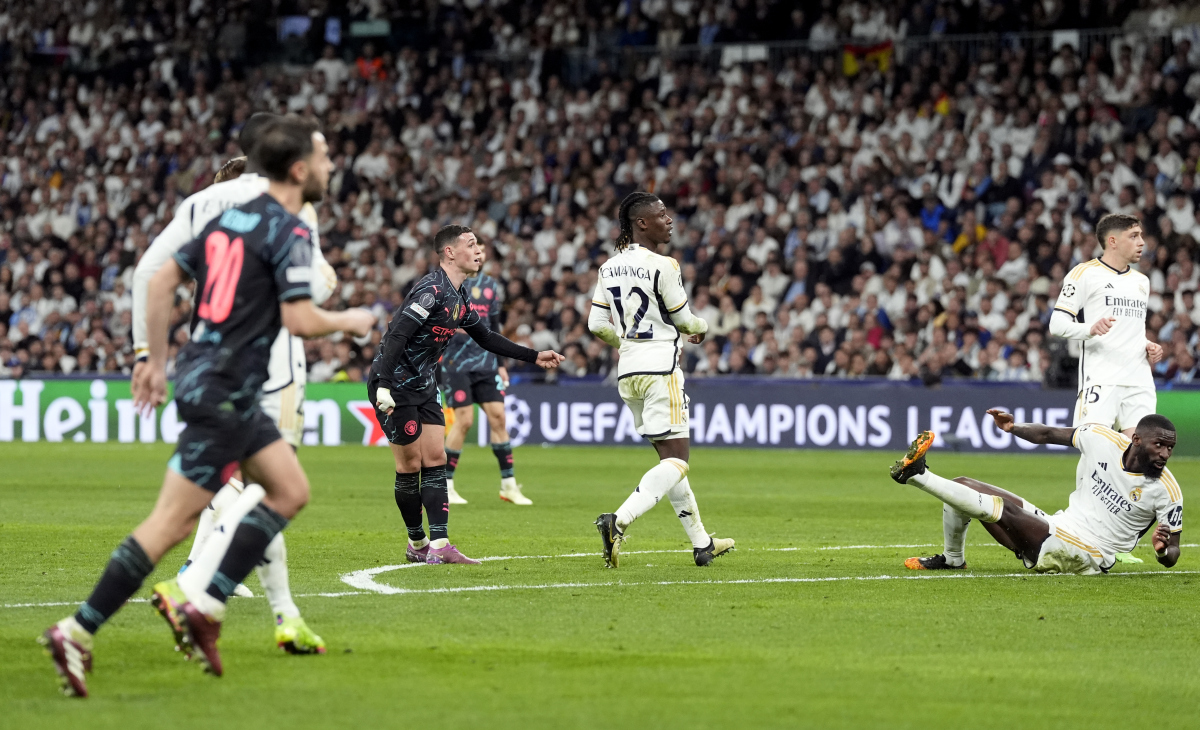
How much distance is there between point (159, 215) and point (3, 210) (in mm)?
3736

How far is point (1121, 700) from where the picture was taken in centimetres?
572

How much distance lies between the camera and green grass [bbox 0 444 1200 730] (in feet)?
17.5

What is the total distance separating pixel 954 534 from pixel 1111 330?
96.6 inches

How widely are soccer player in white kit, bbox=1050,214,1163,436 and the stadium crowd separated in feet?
35.9

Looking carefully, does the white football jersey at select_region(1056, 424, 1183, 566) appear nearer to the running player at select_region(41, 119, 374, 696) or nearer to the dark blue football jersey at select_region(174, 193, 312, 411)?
the running player at select_region(41, 119, 374, 696)

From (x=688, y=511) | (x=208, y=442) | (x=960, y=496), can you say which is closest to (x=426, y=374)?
(x=688, y=511)

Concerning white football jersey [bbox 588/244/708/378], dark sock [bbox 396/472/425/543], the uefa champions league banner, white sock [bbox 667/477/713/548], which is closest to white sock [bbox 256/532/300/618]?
dark sock [bbox 396/472/425/543]

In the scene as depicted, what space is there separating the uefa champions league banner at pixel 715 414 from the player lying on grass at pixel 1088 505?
40.3ft

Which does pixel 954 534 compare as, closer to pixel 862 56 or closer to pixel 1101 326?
pixel 1101 326

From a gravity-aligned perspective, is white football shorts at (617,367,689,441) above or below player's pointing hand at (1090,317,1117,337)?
below

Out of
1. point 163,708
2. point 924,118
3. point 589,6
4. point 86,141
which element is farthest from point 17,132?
point 163,708

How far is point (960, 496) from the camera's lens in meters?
9.22

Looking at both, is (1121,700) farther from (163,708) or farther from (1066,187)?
(1066,187)

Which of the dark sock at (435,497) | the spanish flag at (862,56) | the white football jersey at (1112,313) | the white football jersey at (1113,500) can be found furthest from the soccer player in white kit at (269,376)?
the spanish flag at (862,56)
